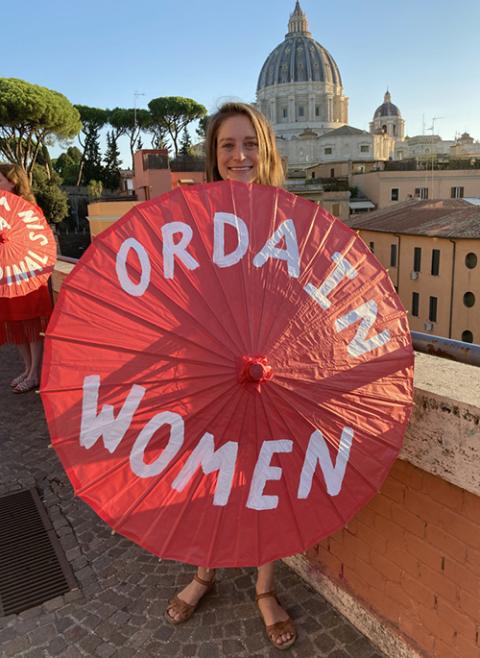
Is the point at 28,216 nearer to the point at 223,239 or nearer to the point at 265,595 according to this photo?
the point at 223,239

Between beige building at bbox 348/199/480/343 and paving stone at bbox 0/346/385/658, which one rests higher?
paving stone at bbox 0/346/385/658

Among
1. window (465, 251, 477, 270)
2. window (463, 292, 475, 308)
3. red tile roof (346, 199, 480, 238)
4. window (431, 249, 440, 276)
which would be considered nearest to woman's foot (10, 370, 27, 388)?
red tile roof (346, 199, 480, 238)

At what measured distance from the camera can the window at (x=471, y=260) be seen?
2323 cm

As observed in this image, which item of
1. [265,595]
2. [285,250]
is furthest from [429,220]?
[285,250]

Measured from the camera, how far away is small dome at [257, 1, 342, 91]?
8512 cm

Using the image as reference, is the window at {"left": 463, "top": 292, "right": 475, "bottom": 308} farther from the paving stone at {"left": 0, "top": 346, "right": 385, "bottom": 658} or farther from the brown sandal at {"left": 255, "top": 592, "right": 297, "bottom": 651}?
the brown sandal at {"left": 255, "top": 592, "right": 297, "bottom": 651}

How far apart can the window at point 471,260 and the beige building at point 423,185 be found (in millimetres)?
24346

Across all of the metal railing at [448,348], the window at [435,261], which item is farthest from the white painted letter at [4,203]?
the window at [435,261]

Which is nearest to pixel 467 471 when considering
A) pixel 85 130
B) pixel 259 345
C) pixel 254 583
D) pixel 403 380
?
pixel 403 380

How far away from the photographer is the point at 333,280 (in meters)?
1.89

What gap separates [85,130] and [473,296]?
3891cm

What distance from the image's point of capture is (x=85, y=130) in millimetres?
49812

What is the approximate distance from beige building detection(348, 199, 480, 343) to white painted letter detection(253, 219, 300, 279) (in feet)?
75.4

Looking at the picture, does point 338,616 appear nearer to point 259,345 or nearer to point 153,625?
point 153,625
